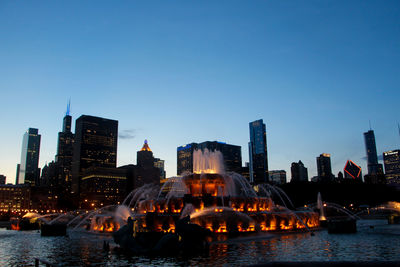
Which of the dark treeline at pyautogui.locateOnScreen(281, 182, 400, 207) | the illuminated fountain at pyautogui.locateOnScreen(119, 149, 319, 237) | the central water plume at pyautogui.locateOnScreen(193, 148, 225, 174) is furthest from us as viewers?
the dark treeline at pyautogui.locateOnScreen(281, 182, 400, 207)

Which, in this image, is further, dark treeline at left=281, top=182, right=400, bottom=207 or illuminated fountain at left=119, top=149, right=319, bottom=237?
dark treeline at left=281, top=182, right=400, bottom=207

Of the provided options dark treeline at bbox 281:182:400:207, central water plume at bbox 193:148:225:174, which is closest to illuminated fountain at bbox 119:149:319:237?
central water plume at bbox 193:148:225:174

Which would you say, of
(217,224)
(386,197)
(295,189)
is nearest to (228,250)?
Result: (217,224)

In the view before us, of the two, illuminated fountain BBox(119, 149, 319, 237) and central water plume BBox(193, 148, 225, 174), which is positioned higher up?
central water plume BBox(193, 148, 225, 174)

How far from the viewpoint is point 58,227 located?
43.1 m

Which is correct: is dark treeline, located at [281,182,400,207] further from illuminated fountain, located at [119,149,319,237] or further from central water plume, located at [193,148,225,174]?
illuminated fountain, located at [119,149,319,237]

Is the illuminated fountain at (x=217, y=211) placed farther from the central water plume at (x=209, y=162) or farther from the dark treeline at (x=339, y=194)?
the dark treeline at (x=339, y=194)

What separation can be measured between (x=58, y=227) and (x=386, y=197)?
377 ft

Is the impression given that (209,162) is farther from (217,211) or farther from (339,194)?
(339,194)

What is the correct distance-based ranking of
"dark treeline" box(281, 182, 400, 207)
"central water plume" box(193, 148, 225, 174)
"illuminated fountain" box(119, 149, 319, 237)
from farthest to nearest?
"dark treeline" box(281, 182, 400, 207), "central water plume" box(193, 148, 225, 174), "illuminated fountain" box(119, 149, 319, 237)

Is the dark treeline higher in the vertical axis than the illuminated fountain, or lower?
higher

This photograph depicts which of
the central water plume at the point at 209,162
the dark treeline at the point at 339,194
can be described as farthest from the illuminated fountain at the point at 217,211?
the dark treeline at the point at 339,194

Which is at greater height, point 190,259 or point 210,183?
point 210,183

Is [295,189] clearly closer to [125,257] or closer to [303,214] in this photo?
[303,214]
